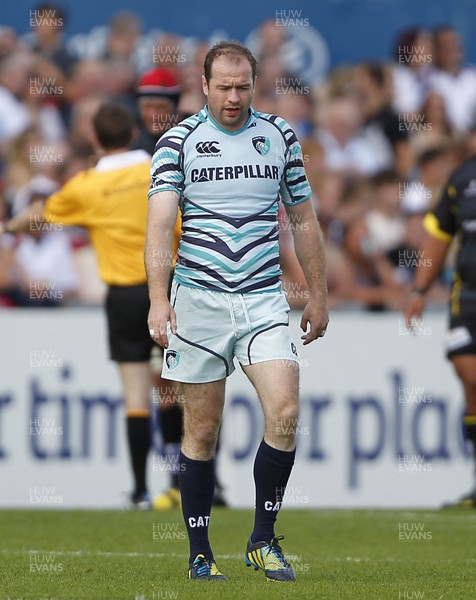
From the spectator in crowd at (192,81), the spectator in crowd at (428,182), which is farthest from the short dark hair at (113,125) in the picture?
the spectator in crowd at (192,81)

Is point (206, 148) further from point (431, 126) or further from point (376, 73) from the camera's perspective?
point (376, 73)

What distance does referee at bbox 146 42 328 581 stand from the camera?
18.9ft

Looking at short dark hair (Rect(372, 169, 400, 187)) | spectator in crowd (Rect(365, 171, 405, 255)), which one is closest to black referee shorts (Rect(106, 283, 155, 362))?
spectator in crowd (Rect(365, 171, 405, 255))

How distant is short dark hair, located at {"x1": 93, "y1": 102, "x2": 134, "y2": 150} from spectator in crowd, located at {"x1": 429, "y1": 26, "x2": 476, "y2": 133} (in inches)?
281

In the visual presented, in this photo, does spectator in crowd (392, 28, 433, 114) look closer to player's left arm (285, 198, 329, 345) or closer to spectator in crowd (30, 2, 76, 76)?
spectator in crowd (30, 2, 76, 76)

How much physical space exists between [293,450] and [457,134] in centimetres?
1061

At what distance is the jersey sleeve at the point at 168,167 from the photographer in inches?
227

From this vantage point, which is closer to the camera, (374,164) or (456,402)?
(456,402)

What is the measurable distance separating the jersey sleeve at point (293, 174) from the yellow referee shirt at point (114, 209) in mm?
3658

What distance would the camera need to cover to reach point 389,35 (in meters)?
16.7

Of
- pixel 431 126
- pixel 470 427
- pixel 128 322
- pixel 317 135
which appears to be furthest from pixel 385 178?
pixel 128 322

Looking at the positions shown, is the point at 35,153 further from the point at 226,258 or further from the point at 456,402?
the point at 226,258

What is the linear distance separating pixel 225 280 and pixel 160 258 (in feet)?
1.11

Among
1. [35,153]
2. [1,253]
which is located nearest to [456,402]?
[1,253]
